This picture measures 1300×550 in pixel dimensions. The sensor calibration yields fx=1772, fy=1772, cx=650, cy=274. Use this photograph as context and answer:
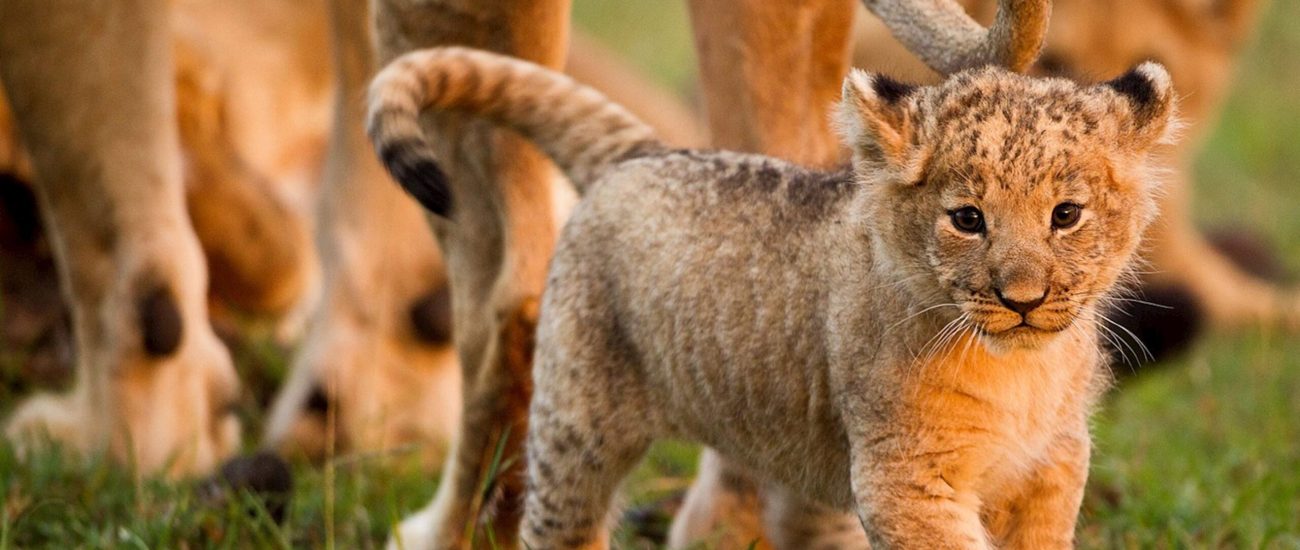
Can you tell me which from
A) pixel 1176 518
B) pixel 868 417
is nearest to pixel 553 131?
pixel 868 417

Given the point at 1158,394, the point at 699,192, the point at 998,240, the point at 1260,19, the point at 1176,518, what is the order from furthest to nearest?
the point at 1260,19 → the point at 1158,394 → the point at 1176,518 → the point at 699,192 → the point at 998,240

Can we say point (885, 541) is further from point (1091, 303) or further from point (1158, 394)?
point (1158, 394)

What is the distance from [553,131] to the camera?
383 centimetres

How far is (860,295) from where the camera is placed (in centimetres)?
307

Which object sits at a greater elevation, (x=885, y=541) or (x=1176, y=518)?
(x=885, y=541)

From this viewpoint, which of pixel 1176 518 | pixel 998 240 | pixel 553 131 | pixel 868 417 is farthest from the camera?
pixel 1176 518

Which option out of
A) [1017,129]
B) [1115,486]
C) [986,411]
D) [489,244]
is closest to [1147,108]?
[1017,129]

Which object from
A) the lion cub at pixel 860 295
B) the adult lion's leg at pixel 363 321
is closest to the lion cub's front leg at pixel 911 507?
the lion cub at pixel 860 295

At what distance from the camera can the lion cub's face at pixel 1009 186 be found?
277cm

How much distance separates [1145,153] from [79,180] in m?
2.87

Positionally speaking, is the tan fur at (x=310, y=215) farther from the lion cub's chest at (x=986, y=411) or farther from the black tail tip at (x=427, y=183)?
the lion cub's chest at (x=986, y=411)

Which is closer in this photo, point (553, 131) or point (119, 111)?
point (553, 131)

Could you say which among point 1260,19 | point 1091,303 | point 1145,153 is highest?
point 1145,153

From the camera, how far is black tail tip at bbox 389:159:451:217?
3236 mm
